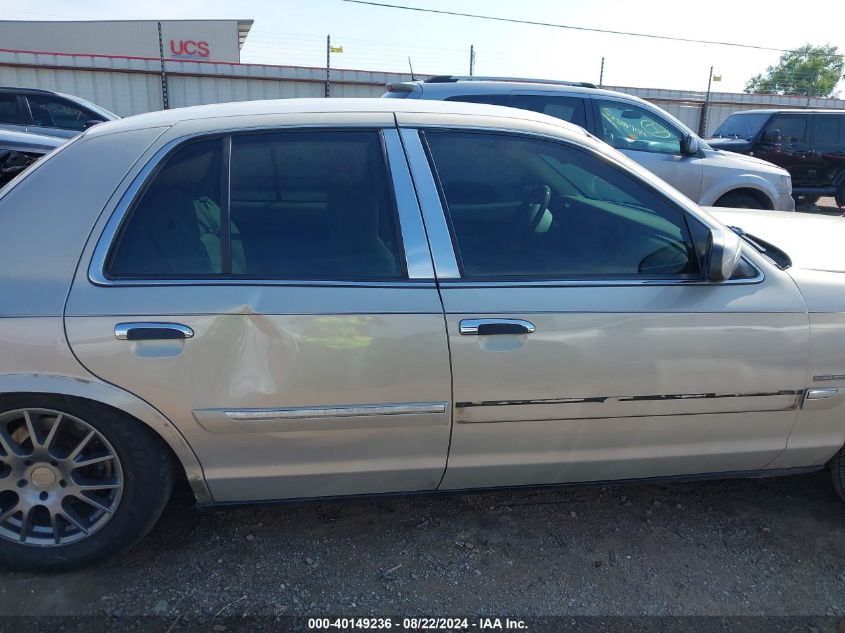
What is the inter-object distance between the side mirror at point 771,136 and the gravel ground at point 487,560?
384 inches

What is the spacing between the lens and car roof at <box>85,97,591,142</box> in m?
2.40

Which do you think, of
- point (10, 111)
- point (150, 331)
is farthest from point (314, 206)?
point (10, 111)

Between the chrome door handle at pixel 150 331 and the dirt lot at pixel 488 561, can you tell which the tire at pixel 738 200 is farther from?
the chrome door handle at pixel 150 331

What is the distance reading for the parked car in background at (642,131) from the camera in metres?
6.36

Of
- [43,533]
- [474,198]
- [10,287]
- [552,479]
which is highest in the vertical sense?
[474,198]

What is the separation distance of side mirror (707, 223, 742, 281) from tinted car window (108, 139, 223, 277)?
1.76 meters

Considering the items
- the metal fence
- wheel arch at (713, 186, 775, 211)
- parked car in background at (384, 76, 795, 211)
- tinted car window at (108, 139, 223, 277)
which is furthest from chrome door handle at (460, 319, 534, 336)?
the metal fence

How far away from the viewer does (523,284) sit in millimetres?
2322

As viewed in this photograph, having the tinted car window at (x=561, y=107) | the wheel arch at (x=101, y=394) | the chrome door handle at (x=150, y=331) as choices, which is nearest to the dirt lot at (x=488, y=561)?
the wheel arch at (x=101, y=394)

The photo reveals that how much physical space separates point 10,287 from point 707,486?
302 centimetres

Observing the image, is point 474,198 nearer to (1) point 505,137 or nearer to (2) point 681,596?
(1) point 505,137

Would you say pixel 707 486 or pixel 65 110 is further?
pixel 65 110

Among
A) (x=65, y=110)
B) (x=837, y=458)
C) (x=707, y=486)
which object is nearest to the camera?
(x=837, y=458)

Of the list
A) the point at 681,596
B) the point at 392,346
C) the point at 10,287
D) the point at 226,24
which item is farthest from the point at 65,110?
the point at 226,24
